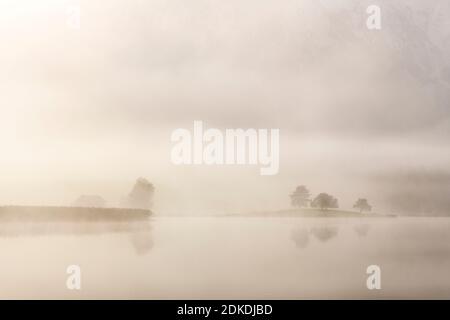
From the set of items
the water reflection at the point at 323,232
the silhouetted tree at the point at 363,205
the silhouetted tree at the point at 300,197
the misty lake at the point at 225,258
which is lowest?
the misty lake at the point at 225,258

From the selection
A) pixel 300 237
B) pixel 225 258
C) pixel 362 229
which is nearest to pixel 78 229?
pixel 225 258

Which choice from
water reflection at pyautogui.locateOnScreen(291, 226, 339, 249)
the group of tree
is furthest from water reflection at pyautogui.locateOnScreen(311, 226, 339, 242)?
the group of tree

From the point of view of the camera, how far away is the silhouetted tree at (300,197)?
124 inches

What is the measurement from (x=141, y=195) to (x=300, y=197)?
889 millimetres

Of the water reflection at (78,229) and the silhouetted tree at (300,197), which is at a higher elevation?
the silhouetted tree at (300,197)

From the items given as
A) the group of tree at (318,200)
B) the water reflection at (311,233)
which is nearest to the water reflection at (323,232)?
the water reflection at (311,233)

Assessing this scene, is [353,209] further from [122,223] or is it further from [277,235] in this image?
[122,223]

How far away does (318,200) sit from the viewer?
10.3ft

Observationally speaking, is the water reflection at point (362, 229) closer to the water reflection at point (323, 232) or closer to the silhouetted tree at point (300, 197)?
Result: the water reflection at point (323, 232)

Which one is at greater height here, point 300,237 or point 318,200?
point 318,200

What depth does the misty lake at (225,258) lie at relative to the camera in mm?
3084

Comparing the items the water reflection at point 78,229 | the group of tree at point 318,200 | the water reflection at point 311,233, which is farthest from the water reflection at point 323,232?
the water reflection at point 78,229

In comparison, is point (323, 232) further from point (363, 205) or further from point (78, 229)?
point (78, 229)

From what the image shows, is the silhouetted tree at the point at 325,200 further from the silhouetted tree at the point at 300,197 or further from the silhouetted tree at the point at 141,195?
the silhouetted tree at the point at 141,195
